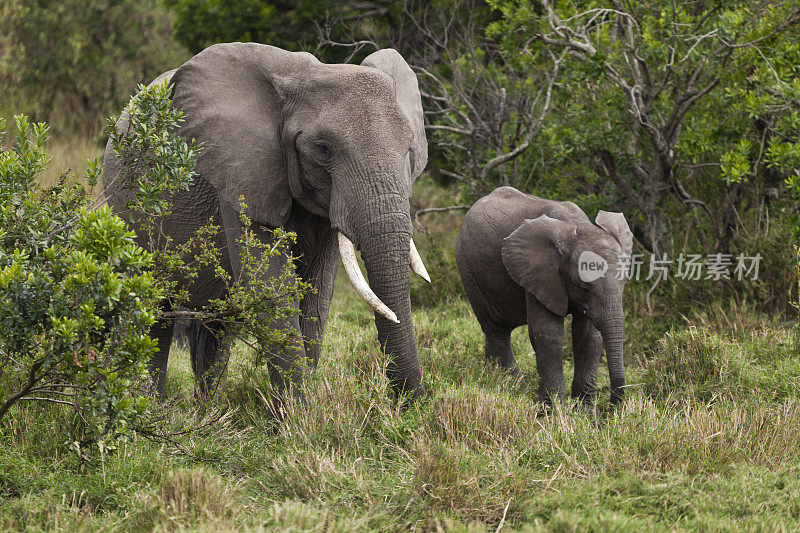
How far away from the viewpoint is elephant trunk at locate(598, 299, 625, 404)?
6.27m

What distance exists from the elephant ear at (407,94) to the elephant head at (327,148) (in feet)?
0.03

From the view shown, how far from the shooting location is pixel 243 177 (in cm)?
552

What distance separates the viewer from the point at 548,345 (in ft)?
22.1

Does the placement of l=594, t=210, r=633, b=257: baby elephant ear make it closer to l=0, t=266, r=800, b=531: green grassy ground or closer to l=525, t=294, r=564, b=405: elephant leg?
l=525, t=294, r=564, b=405: elephant leg

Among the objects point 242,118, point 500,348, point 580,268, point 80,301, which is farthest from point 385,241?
point 500,348

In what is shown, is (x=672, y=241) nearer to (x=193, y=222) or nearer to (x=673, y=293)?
(x=673, y=293)

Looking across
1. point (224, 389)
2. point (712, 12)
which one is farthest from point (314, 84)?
point (712, 12)

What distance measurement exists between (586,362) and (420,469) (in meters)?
2.61

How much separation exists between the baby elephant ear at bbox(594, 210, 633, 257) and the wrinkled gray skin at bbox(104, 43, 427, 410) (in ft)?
5.28

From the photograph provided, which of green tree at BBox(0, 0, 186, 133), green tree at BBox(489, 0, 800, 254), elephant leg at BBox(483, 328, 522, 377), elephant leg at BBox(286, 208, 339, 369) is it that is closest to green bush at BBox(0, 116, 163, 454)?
elephant leg at BBox(286, 208, 339, 369)

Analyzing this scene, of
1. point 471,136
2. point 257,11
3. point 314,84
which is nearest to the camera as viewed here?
point 314,84

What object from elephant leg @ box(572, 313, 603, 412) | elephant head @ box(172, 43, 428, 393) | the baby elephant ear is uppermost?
elephant head @ box(172, 43, 428, 393)

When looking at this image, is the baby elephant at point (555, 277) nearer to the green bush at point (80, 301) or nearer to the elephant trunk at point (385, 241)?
the elephant trunk at point (385, 241)

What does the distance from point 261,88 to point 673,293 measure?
505 cm
